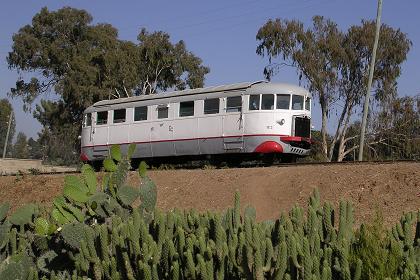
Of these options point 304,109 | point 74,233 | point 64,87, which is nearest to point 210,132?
point 304,109

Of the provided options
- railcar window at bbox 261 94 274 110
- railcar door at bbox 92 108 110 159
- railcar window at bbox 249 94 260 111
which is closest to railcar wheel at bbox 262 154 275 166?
railcar window at bbox 261 94 274 110

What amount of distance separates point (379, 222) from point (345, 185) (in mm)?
9522

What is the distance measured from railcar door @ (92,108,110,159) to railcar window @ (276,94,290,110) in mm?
7263

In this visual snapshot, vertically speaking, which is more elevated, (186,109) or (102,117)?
(186,109)

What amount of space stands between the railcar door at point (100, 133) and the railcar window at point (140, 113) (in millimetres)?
1775

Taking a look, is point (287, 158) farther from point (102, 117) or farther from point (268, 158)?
point (102, 117)

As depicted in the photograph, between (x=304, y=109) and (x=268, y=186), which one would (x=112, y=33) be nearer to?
(x=304, y=109)

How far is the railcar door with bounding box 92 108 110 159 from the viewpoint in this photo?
24480 millimetres

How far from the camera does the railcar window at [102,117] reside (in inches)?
969

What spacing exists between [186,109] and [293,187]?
825 cm

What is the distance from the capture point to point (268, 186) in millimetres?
14445

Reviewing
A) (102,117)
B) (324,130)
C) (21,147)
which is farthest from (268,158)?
(21,147)

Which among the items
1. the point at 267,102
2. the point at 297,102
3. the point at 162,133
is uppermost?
the point at 297,102

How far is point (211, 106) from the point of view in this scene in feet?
67.8
